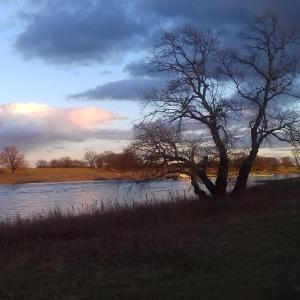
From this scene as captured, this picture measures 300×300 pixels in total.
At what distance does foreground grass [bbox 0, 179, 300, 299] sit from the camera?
27.7ft

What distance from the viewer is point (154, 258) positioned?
10703 mm

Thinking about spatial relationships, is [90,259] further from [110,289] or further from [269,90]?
[269,90]

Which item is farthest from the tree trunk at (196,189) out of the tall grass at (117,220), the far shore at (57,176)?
the far shore at (57,176)

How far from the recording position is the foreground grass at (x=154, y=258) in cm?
845

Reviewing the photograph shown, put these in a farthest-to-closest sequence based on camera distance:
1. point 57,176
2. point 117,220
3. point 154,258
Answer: point 57,176 < point 117,220 < point 154,258

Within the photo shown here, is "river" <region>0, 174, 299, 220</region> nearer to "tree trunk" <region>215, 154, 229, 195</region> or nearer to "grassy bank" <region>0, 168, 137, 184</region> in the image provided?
"tree trunk" <region>215, 154, 229, 195</region>

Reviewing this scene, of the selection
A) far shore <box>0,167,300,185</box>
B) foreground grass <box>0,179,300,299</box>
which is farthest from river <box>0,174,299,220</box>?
far shore <box>0,167,300,185</box>

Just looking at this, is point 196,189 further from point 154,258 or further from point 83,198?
point 83,198

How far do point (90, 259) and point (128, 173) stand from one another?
18.1 meters

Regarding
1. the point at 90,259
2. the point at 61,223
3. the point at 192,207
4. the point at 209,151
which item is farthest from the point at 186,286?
the point at 209,151

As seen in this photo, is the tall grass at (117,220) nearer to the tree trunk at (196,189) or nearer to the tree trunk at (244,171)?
the tree trunk at (196,189)

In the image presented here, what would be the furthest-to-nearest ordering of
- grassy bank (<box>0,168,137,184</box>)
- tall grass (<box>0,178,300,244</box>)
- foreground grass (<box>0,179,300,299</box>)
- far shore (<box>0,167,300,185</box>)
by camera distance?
grassy bank (<box>0,168,137,184</box>) < far shore (<box>0,167,300,185</box>) < tall grass (<box>0,178,300,244</box>) < foreground grass (<box>0,179,300,299</box>)

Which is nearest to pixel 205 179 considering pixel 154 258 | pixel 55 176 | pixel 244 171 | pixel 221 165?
pixel 221 165

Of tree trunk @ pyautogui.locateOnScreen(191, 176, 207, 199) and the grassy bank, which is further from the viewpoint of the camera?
the grassy bank
